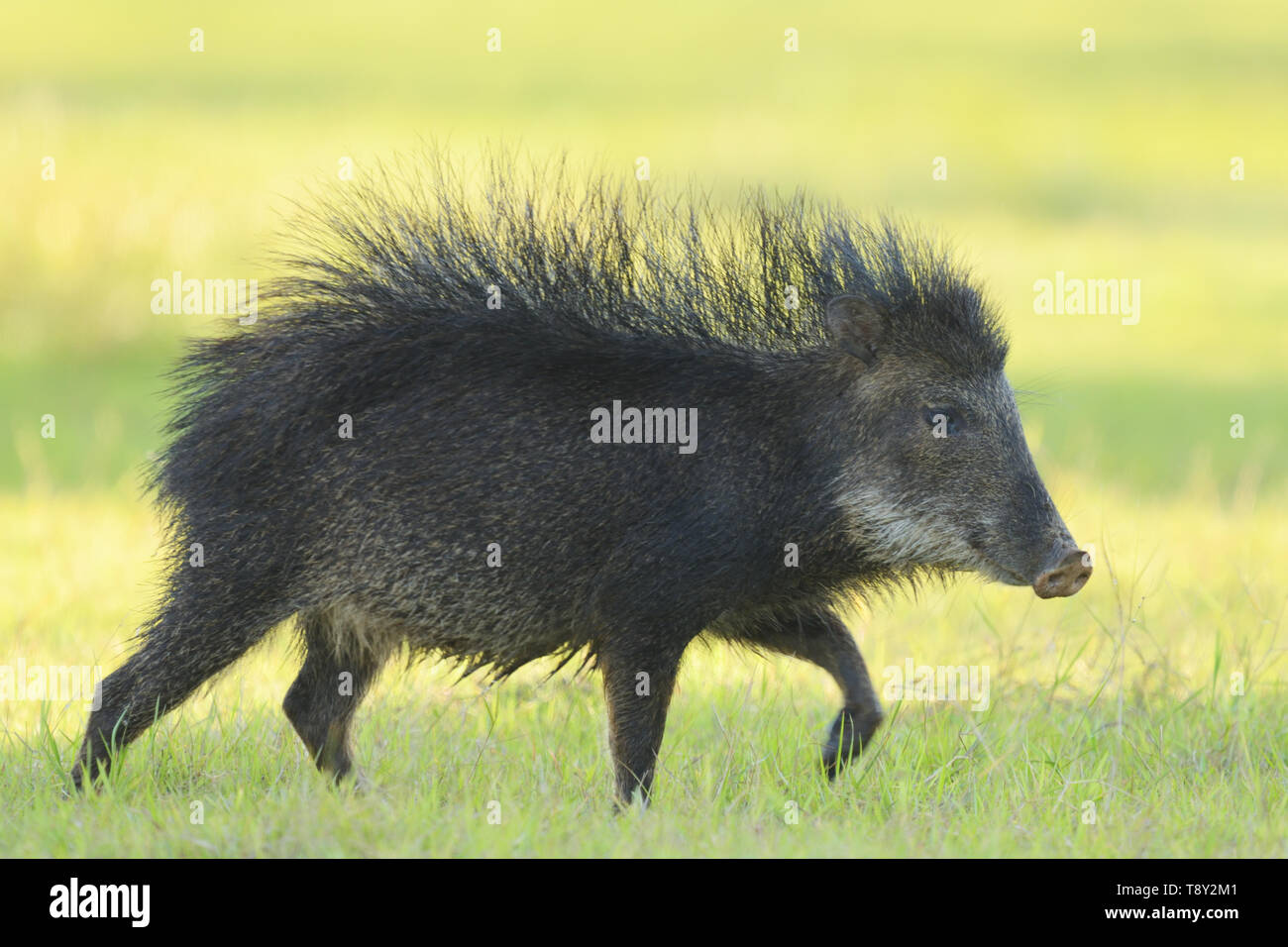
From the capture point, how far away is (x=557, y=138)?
2650 cm

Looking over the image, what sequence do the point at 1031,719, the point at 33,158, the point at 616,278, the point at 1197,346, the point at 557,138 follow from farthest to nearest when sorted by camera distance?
the point at 557,138, the point at 1197,346, the point at 33,158, the point at 1031,719, the point at 616,278

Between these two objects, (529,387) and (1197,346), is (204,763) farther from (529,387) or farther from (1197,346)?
(1197,346)

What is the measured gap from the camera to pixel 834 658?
6652 millimetres

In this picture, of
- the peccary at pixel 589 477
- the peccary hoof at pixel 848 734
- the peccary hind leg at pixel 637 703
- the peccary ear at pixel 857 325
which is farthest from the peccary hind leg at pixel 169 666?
the peccary ear at pixel 857 325

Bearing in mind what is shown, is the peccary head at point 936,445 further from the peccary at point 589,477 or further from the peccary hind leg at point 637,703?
the peccary hind leg at point 637,703

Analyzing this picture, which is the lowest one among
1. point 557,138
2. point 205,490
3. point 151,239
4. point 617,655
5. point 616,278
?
point 617,655

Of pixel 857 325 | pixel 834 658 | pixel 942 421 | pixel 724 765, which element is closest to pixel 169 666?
pixel 724 765

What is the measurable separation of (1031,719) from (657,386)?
2.14 m

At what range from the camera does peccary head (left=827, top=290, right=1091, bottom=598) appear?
6.19 m

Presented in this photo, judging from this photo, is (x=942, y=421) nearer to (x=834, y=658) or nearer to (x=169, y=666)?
(x=834, y=658)

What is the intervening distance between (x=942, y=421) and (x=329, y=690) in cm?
244

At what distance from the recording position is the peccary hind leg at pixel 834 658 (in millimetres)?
6543

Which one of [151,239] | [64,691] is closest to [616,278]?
[64,691]

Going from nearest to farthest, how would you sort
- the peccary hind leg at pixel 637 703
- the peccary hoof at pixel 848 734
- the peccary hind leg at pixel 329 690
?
the peccary hind leg at pixel 637 703 → the peccary hoof at pixel 848 734 → the peccary hind leg at pixel 329 690
